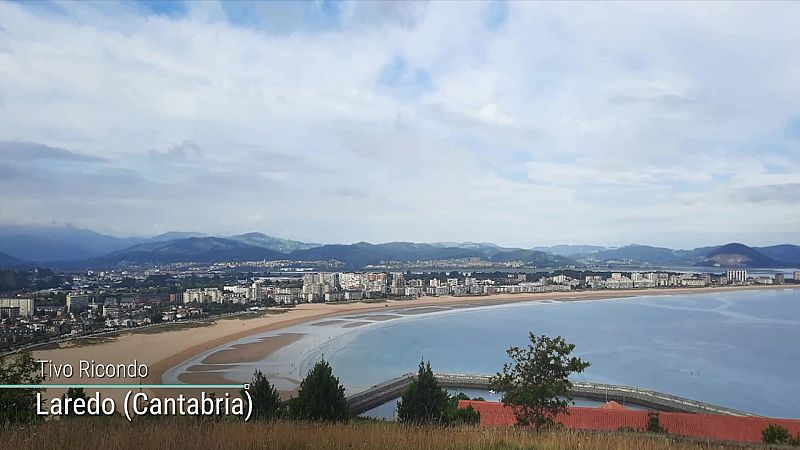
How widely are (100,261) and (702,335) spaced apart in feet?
292

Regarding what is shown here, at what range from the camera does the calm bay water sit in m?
21.7

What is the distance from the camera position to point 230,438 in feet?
9.84

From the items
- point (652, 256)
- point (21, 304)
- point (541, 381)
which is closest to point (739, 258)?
point (652, 256)

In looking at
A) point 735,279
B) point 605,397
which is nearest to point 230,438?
point 605,397

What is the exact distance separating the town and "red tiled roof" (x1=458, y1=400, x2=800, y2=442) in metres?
17.8

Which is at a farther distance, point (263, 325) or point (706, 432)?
point (263, 325)

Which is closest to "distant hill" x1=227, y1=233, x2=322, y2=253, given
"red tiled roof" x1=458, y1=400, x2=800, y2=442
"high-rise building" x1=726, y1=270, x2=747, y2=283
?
"high-rise building" x1=726, y1=270, x2=747, y2=283

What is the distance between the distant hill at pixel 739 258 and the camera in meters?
143

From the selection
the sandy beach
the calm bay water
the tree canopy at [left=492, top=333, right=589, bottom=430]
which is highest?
the tree canopy at [left=492, top=333, right=589, bottom=430]

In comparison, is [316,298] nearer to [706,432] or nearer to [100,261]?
[706,432]

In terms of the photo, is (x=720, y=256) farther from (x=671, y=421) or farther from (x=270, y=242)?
(x=671, y=421)

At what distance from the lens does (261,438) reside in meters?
3.03

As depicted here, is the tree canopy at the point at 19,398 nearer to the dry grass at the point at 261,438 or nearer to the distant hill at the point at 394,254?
the dry grass at the point at 261,438

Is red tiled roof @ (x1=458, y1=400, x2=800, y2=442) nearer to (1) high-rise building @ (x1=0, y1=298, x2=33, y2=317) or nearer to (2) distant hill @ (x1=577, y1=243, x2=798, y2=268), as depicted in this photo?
(1) high-rise building @ (x1=0, y1=298, x2=33, y2=317)
